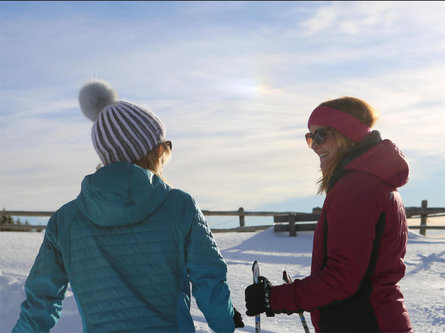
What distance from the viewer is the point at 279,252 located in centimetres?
1106

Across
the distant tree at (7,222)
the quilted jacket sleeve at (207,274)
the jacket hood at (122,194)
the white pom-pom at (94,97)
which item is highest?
the white pom-pom at (94,97)

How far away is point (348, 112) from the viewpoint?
2129 millimetres

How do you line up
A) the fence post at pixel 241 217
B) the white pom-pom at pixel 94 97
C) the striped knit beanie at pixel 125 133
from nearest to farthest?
the striped knit beanie at pixel 125 133
the white pom-pom at pixel 94 97
the fence post at pixel 241 217

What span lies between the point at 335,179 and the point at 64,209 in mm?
1178

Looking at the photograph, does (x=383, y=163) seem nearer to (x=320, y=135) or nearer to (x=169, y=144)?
(x=320, y=135)

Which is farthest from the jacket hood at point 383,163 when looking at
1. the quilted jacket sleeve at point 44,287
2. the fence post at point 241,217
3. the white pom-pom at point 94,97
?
the fence post at point 241,217

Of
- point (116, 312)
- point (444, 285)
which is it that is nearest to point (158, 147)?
point (116, 312)

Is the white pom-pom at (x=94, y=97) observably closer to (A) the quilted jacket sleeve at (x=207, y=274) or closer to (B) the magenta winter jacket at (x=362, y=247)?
(A) the quilted jacket sleeve at (x=207, y=274)

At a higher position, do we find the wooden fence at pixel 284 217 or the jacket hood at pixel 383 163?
the jacket hood at pixel 383 163

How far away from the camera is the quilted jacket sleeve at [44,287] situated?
2107 mm

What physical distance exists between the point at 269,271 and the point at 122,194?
677cm

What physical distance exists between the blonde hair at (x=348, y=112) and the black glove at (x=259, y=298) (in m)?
0.56

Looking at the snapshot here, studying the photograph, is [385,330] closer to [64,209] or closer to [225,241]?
[64,209]

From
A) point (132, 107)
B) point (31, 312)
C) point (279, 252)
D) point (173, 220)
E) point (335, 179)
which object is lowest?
point (279, 252)
